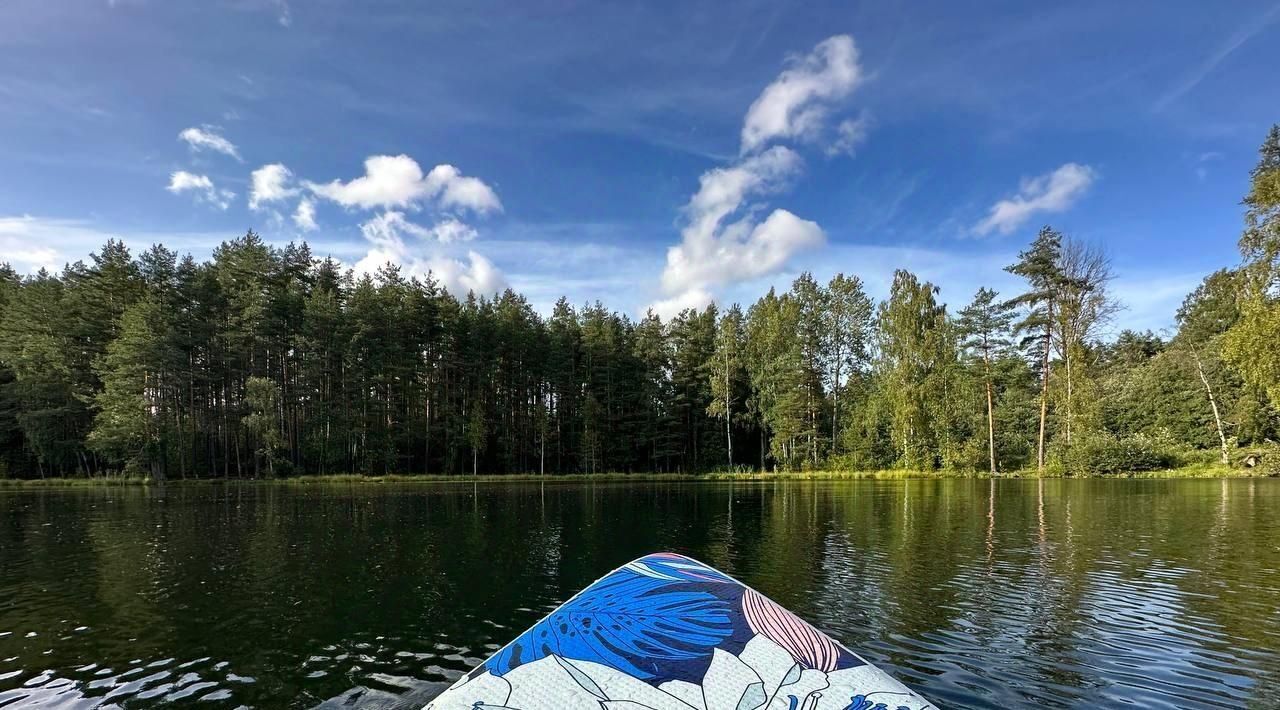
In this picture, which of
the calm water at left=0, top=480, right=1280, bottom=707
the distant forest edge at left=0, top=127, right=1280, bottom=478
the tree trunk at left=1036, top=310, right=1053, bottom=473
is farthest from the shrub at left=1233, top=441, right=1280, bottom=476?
the calm water at left=0, top=480, right=1280, bottom=707

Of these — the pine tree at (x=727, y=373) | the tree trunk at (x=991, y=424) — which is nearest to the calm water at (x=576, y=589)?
the tree trunk at (x=991, y=424)

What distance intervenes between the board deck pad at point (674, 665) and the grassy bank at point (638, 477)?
1982 inches

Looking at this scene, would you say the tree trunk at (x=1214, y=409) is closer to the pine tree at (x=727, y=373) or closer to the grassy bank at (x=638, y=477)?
the grassy bank at (x=638, y=477)

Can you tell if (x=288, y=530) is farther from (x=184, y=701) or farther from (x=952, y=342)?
(x=952, y=342)

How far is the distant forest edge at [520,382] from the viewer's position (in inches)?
2037

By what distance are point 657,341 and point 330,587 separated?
210ft

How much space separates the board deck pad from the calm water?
3140mm

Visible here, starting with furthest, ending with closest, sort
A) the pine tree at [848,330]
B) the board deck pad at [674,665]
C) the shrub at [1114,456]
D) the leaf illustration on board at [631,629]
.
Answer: the pine tree at [848,330] → the shrub at [1114,456] → the leaf illustration on board at [631,629] → the board deck pad at [674,665]

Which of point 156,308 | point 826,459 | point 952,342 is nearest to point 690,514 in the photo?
point 826,459

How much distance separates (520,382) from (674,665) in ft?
212

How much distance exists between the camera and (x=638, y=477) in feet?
209

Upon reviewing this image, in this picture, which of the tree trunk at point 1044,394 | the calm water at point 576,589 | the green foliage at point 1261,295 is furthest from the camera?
the tree trunk at point 1044,394

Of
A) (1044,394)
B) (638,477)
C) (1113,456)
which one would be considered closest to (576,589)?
(638,477)

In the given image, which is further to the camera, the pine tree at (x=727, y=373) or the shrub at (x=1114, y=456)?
the pine tree at (x=727, y=373)
